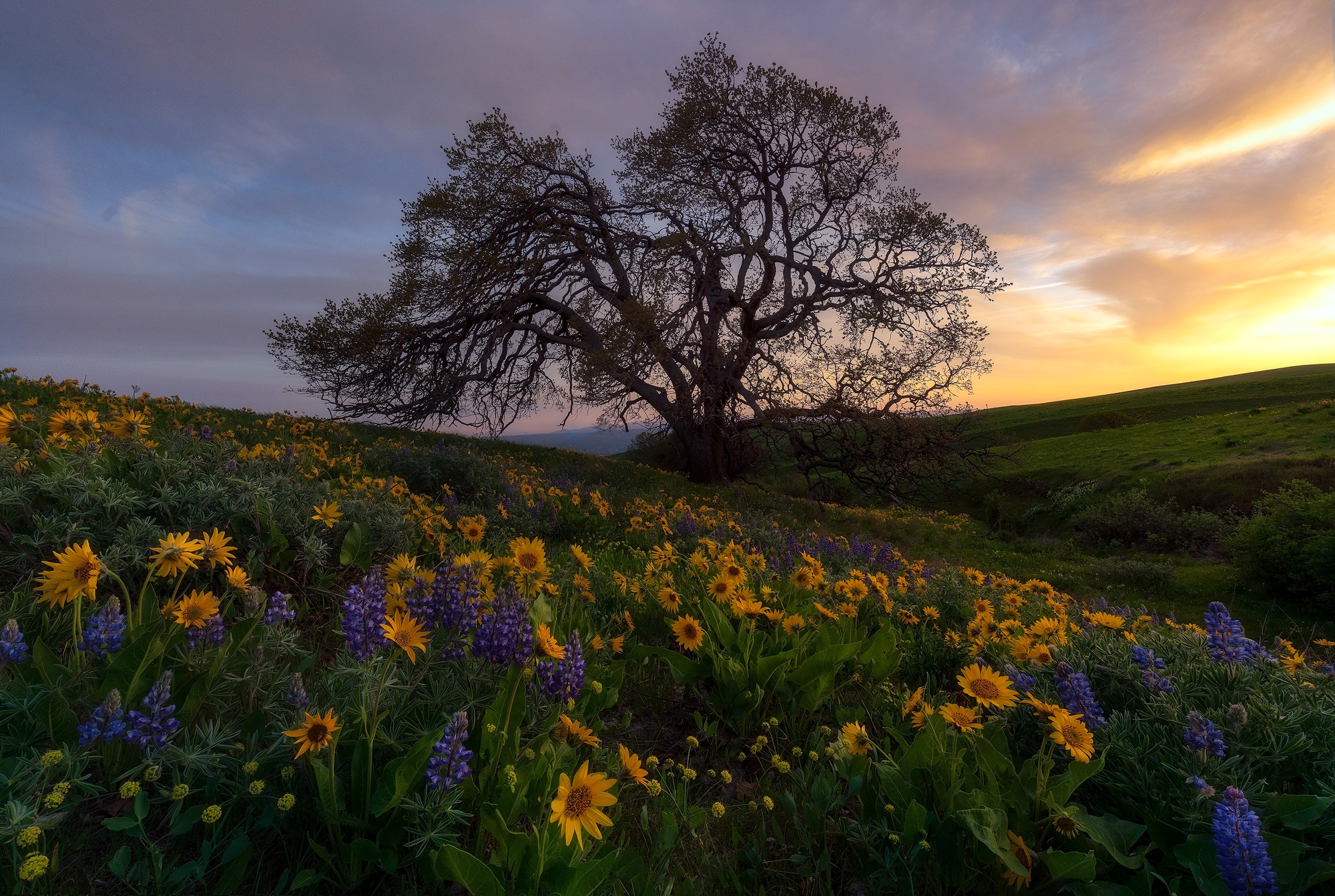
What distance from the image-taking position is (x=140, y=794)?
58.8 inches

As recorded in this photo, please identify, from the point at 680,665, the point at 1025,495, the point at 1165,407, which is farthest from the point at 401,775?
the point at 1165,407

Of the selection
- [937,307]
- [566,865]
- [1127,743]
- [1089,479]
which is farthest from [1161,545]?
[566,865]

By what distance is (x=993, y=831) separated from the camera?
1.71 metres

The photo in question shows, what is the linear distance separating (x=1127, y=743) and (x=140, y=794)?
10.00 ft

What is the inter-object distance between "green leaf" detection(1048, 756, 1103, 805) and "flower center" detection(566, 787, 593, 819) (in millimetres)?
1477

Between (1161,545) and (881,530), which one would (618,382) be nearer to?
(881,530)

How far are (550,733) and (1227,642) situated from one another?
2983 mm

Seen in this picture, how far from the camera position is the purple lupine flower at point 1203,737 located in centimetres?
182

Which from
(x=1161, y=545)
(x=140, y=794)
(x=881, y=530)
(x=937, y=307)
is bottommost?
(x=1161, y=545)

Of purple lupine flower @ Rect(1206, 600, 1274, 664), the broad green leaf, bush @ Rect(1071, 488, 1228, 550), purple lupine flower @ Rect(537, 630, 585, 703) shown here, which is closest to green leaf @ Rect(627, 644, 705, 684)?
purple lupine flower @ Rect(537, 630, 585, 703)

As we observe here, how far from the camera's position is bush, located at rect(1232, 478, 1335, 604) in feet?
41.5

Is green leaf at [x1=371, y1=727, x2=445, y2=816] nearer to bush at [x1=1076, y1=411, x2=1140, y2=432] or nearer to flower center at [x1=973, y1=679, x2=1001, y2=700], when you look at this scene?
flower center at [x1=973, y1=679, x2=1001, y2=700]

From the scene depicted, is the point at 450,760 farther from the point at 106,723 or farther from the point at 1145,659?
the point at 1145,659

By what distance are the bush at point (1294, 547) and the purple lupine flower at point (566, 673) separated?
17.9 meters
